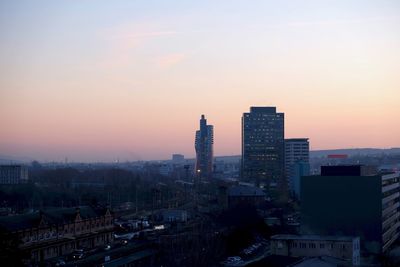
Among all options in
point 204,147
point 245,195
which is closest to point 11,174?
point 204,147

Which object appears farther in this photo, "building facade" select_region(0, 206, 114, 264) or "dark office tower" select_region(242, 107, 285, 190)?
"dark office tower" select_region(242, 107, 285, 190)

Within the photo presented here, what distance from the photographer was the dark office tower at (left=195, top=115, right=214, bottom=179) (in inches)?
2707

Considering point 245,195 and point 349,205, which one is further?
point 245,195

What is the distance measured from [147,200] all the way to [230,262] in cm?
2125

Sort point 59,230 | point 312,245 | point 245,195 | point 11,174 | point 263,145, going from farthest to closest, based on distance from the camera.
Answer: point 11,174, point 263,145, point 245,195, point 59,230, point 312,245

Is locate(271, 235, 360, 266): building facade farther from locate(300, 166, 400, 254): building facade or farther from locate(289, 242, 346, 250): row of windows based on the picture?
locate(300, 166, 400, 254): building facade

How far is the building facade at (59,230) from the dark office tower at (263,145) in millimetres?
27083

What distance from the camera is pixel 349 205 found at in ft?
57.0

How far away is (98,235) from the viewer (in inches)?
669

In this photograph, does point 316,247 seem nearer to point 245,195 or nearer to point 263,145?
point 245,195

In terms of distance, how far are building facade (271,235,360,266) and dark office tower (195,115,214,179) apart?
53291mm

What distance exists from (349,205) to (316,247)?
4.00 metres

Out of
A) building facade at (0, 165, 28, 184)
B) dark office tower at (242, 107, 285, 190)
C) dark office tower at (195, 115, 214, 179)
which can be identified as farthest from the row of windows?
dark office tower at (195, 115, 214, 179)

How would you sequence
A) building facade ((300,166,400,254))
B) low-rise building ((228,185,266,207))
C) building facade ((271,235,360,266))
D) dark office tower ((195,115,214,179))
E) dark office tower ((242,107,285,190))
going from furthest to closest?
dark office tower ((195,115,214,179)), dark office tower ((242,107,285,190)), low-rise building ((228,185,266,207)), building facade ((300,166,400,254)), building facade ((271,235,360,266))
